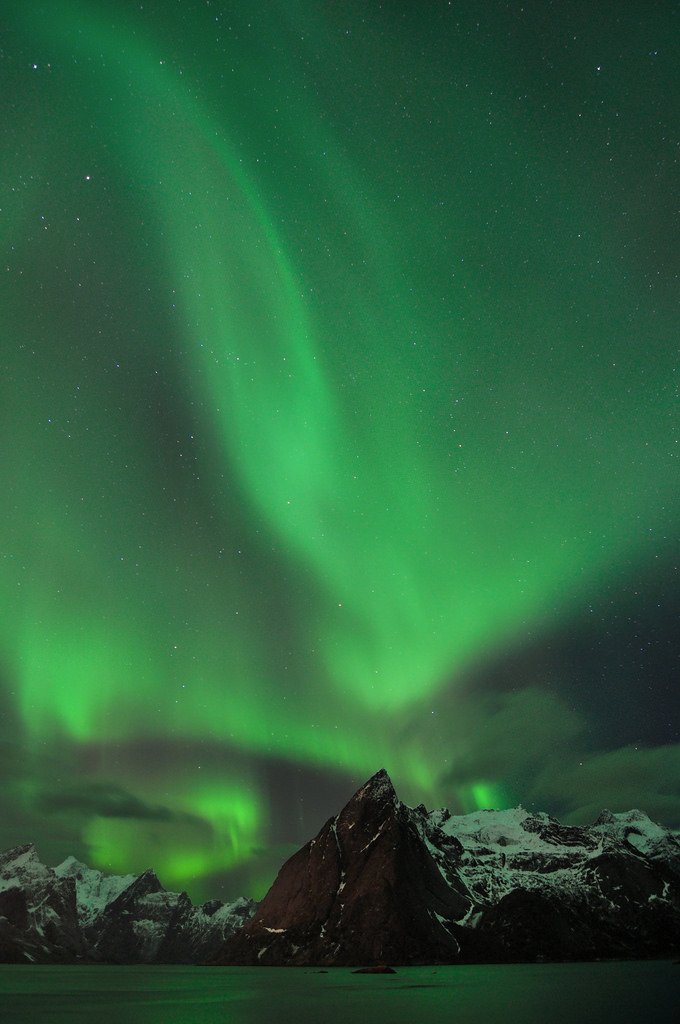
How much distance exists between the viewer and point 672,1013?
7906cm

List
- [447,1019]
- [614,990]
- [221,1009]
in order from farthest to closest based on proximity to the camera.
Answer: [614,990], [221,1009], [447,1019]

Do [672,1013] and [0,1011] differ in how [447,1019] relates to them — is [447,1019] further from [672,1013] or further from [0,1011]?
[0,1011]

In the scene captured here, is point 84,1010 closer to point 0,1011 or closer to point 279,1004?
point 0,1011

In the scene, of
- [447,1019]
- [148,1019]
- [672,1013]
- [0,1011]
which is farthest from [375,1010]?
[0,1011]

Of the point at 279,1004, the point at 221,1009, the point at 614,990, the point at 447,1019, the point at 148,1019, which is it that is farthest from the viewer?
the point at 614,990

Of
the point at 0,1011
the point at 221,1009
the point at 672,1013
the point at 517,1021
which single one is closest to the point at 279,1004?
the point at 221,1009

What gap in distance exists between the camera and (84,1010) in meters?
114

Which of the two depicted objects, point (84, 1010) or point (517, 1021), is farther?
point (84, 1010)

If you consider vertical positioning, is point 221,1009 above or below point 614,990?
below

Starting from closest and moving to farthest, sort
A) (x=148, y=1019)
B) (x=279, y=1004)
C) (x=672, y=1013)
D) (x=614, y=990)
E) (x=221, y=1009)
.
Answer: (x=672, y=1013)
(x=148, y=1019)
(x=221, y=1009)
(x=279, y=1004)
(x=614, y=990)

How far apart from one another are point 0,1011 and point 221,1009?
3213cm

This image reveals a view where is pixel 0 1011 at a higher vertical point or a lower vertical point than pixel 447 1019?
lower

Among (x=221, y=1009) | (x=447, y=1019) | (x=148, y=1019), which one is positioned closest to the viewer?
(x=447, y=1019)

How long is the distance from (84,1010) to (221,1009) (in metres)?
22.4
